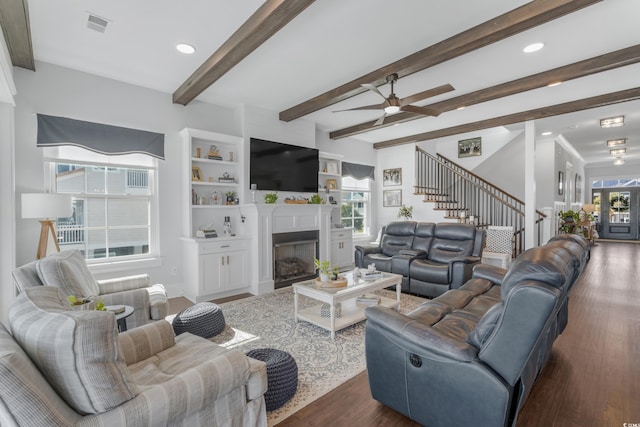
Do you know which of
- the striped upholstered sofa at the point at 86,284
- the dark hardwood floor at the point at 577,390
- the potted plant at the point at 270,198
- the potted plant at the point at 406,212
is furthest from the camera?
the potted plant at the point at 406,212

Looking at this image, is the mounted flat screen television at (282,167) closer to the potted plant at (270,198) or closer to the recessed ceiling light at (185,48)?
the potted plant at (270,198)

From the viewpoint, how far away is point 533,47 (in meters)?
3.30

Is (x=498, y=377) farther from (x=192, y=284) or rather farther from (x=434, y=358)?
(x=192, y=284)

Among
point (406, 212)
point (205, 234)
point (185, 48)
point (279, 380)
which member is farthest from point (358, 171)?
point (279, 380)

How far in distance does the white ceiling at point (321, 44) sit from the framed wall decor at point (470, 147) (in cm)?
325

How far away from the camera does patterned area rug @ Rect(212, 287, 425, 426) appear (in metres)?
2.33

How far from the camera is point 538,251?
1.77 m

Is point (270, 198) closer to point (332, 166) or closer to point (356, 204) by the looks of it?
point (332, 166)

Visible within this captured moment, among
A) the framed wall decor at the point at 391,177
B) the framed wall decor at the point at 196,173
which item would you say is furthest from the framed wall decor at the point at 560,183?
the framed wall decor at the point at 196,173

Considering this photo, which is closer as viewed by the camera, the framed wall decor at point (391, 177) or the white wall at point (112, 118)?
the white wall at point (112, 118)

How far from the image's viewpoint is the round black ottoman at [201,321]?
294cm

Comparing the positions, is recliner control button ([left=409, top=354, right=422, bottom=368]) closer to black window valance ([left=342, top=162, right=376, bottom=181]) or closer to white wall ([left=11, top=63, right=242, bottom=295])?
white wall ([left=11, top=63, right=242, bottom=295])

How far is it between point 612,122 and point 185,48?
7.63 m

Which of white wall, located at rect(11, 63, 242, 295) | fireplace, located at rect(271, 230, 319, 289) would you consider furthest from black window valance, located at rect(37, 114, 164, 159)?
fireplace, located at rect(271, 230, 319, 289)
